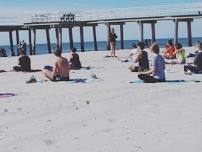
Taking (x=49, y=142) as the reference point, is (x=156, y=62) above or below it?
above

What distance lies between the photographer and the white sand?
5961mm

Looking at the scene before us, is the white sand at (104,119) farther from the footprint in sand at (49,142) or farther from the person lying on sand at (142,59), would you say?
the person lying on sand at (142,59)

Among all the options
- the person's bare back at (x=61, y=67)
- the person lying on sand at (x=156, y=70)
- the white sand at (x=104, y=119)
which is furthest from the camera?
the person's bare back at (x=61, y=67)

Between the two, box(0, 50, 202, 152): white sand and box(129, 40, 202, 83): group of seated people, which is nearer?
box(0, 50, 202, 152): white sand

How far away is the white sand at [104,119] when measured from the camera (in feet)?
19.6

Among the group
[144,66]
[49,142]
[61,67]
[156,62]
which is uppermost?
[156,62]

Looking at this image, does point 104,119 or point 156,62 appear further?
point 156,62

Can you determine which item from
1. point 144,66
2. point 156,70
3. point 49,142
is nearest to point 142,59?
point 144,66

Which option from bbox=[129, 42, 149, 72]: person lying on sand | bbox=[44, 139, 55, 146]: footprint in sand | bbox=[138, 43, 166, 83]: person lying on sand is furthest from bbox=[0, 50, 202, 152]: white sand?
bbox=[129, 42, 149, 72]: person lying on sand

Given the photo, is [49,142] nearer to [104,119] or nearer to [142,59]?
[104,119]

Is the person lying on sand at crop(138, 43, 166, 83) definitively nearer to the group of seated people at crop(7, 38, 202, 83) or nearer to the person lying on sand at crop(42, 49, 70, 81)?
the group of seated people at crop(7, 38, 202, 83)

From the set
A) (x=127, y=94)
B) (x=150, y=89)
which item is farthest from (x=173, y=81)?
(x=127, y=94)

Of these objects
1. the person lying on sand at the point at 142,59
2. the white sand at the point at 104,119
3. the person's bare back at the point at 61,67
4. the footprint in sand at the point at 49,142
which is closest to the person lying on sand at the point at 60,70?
the person's bare back at the point at 61,67

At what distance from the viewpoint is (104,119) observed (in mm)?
7297
